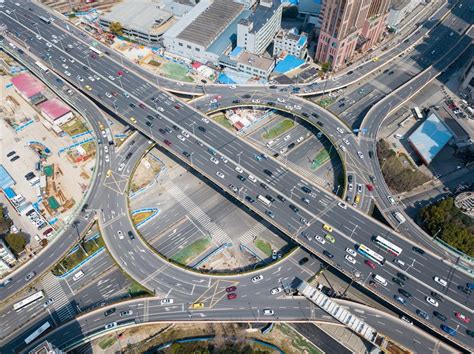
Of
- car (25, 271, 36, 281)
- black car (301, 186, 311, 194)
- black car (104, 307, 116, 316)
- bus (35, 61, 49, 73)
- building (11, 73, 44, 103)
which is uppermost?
A: bus (35, 61, 49, 73)

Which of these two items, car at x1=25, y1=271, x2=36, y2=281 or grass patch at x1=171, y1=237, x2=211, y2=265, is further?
grass patch at x1=171, y1=237, x2=211, y2=265

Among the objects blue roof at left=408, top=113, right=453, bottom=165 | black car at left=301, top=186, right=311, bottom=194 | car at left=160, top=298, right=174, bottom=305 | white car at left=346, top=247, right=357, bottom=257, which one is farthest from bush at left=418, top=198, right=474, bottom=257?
car at left=160, top=298, right=174, bottom=305

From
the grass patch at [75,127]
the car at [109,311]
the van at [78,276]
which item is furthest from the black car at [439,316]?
the grass patch at [75,127]

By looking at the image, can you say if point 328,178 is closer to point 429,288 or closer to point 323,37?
point 429,288

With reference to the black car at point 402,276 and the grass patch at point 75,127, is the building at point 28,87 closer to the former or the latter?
the grass patch at point 75,127

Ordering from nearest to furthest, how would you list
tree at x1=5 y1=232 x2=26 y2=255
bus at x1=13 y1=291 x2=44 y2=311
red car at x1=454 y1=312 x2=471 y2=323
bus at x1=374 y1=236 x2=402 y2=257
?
red car at x1=454 y1=312 x2=471 y2=323 → bus at x1=13 y1=291 x2=44 y2=311 → bus at x1=374 y1=236 x2=402 y2=257 → tree at x1=5 y1=232 x2=26 y2=255

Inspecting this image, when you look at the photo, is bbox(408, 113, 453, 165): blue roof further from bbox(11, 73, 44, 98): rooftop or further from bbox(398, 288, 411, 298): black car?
bbox(11, 73, 44, 98): rooftop
